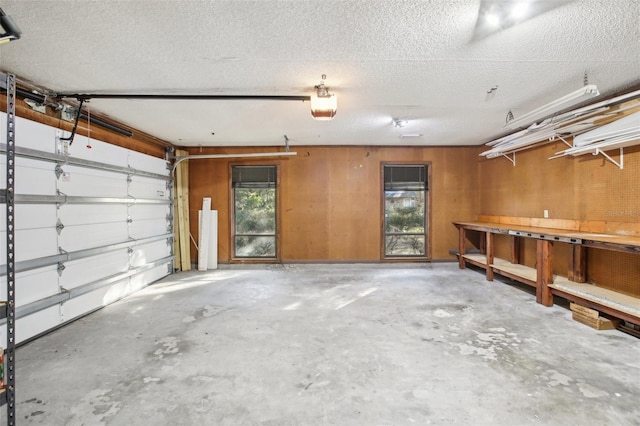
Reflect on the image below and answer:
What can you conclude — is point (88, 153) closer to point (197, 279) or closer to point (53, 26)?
point (53, 26)

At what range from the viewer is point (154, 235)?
5363mm

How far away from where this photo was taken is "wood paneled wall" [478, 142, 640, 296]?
339 cm

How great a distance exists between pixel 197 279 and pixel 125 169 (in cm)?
229

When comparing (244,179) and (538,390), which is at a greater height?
(244,179)

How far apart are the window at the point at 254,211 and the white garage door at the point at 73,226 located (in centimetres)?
170

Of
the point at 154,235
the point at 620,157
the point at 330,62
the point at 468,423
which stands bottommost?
the point at 468,423

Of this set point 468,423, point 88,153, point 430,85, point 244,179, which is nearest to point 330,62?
point 430,85

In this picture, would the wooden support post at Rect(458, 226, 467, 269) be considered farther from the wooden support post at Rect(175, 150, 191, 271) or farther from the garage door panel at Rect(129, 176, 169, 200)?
the garage door panel at Rect(129, 176, 169, 200)

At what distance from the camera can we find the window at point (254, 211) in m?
6.42

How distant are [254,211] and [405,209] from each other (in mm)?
3390

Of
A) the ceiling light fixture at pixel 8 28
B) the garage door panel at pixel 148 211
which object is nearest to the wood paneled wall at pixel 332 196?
the garage door panel at pixel 148 211

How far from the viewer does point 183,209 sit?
20.2 ft

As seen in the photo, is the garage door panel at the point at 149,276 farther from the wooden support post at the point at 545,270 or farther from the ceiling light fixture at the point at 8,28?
the wooden support post at the point at 545,270

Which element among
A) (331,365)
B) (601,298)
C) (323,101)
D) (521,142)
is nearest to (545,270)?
(601,298)
